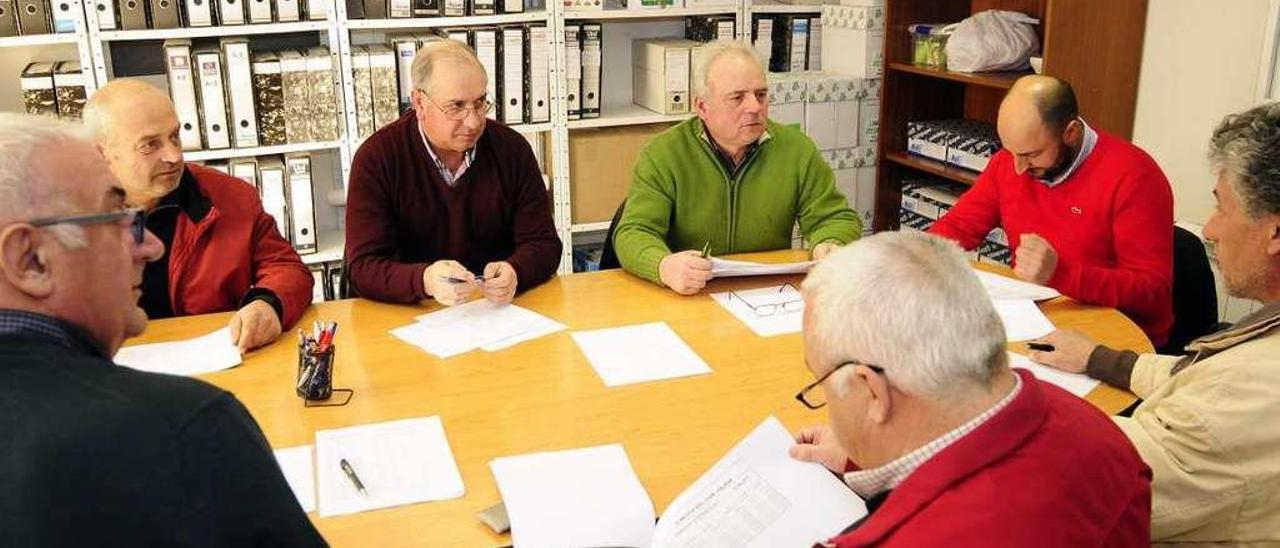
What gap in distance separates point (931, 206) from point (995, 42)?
2.43 feet

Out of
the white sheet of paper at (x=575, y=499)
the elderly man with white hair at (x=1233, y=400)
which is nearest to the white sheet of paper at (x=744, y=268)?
the white sheet of paper at (x=575, y=499)

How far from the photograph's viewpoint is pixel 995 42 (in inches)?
141

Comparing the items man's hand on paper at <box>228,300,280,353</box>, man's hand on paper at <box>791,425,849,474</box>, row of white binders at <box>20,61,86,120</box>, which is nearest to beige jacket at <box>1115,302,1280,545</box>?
man's hand on paper at <box>791,425,849,474</box>

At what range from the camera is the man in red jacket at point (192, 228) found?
2197 millimetres

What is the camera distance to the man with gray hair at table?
1002 mm

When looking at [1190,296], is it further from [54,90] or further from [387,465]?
[54,90]

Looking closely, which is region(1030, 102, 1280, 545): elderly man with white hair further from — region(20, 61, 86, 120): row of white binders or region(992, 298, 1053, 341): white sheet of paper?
region(20, 61, 86, 120): row of white binders

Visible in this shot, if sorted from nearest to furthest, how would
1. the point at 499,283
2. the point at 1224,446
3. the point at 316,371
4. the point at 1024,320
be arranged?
the point at 1224,446 < the point at 316,371 < the point at 1024,320 < the point at 499,283

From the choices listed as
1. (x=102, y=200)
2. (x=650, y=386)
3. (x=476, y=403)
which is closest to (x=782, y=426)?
(x=650, y=386)

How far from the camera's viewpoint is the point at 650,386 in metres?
1.90

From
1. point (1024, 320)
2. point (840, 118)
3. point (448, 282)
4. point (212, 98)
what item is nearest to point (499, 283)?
point (448, 282)

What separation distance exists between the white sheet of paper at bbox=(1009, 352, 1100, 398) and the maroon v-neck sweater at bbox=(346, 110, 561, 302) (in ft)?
3.71

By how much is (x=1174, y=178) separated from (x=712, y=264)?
1917 mm

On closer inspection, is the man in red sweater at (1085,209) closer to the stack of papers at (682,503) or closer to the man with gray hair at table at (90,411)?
the stack of papers at (682,503)
